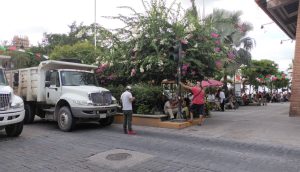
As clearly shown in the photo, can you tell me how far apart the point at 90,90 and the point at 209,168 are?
5.85m

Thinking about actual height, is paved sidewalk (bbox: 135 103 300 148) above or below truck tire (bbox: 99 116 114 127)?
below

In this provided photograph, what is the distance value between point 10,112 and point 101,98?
10.2ft

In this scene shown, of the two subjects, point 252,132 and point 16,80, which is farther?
point 16,80

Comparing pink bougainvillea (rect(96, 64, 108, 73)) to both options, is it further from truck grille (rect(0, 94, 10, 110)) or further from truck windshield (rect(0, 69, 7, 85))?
truck grille (rect(0, 94, 10, 110))

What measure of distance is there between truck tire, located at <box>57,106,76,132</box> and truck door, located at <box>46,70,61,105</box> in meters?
0.70

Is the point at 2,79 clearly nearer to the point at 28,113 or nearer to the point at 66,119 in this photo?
the point at 66,119

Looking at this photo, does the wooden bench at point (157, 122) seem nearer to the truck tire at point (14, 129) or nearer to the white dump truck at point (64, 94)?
the white dump truck at point (64, 94)

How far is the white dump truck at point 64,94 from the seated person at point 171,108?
6.73ft

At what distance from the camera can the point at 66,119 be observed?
10.4 metres

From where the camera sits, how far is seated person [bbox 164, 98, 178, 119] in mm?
11969

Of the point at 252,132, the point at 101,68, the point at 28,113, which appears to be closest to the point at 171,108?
the point at 252,132

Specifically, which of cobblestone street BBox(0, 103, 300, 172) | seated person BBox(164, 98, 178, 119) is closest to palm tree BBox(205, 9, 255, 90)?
seated person BBox(164, 98, 178, 119)

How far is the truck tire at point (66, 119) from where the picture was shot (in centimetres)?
1031

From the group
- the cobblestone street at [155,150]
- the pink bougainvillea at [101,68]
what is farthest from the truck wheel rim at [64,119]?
the pink bougainvillea at [101,68]
